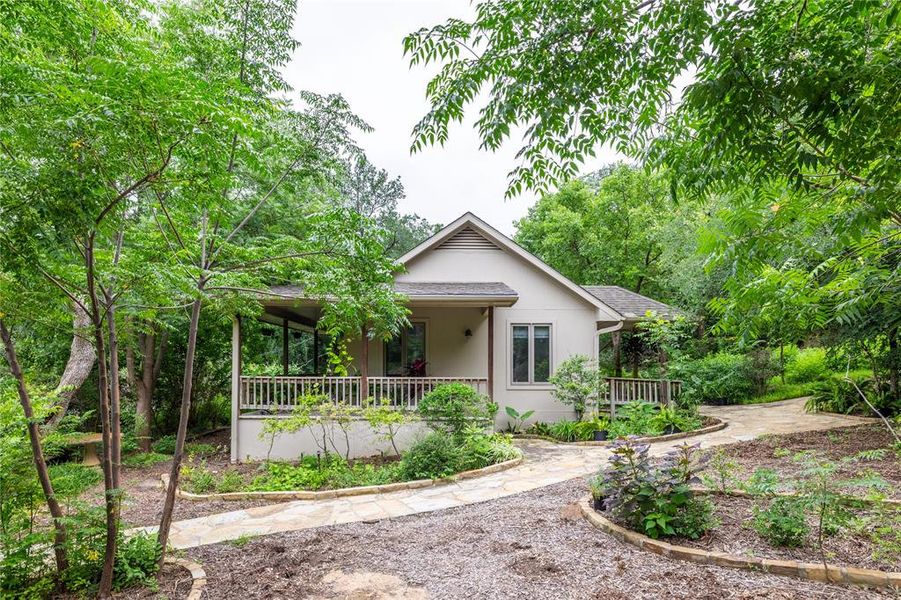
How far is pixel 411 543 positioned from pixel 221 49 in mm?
5019

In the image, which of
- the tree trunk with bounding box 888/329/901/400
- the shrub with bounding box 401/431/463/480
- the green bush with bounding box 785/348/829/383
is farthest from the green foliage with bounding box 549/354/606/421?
the green bush with bounding box 785/348/829/383

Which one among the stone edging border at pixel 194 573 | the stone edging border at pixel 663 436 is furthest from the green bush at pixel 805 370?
A: the stone edging border at pixel 194 573

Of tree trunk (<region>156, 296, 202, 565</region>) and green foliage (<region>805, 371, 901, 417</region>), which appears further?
green foliage (<region>805, 371, 901, 417</region>)

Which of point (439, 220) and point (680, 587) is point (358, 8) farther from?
point (439, 220)

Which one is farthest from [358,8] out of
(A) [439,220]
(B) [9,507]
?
(A) [439,220]

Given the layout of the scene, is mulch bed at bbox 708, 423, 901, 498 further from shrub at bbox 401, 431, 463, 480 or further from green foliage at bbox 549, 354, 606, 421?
shrub at bbox 401, 431, 463, 480

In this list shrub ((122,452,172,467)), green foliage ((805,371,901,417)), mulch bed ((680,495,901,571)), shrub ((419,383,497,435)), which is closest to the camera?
mulch bed ((680,495,901,571))

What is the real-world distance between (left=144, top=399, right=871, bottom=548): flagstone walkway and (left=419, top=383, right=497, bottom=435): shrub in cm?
123

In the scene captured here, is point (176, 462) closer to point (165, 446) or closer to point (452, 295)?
point (452, 295)

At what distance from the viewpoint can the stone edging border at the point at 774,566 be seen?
3.30 metres

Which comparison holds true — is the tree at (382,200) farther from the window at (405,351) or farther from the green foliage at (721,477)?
the green foliage at (721,477)

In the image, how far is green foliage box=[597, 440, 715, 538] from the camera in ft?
13.6

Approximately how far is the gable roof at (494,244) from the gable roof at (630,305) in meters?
0.86

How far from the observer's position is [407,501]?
239 inches
